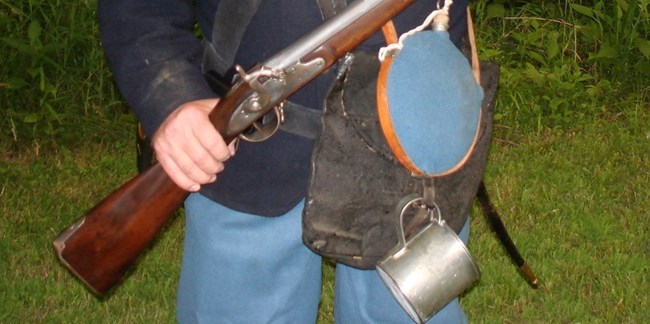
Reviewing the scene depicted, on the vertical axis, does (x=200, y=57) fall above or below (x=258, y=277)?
above

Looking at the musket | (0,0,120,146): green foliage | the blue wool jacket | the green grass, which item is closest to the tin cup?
the blue wool jacket

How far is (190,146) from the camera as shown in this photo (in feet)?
6.24

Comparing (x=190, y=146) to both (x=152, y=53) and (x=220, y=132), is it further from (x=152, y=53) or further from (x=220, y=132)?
(x=152, y=53)

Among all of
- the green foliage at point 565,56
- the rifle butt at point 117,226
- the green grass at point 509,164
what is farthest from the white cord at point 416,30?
the green foliage at point 565,56

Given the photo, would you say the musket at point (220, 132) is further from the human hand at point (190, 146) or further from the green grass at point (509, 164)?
the green grass at point (509, 164)

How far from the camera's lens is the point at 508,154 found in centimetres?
488

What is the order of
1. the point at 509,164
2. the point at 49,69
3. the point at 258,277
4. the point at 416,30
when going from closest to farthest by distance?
the point at 416,30 < the point at 258,277 < the point at 509,164 < the point at 49,69

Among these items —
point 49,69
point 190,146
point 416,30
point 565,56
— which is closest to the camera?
point 190,146

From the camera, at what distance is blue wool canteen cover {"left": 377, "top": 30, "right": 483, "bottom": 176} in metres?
1.96

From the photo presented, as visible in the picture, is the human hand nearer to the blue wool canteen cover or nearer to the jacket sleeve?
the jacket sleeve

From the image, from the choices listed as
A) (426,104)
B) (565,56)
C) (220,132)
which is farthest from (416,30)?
(565,56)

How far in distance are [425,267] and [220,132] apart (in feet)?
1.60

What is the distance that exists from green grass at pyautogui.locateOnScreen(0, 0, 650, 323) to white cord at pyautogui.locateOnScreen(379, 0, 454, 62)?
5.81ft

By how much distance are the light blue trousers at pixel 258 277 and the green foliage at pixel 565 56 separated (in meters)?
3.04
